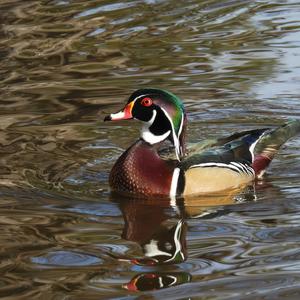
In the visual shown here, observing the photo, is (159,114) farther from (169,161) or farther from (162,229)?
(162,229)

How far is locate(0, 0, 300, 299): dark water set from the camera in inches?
256

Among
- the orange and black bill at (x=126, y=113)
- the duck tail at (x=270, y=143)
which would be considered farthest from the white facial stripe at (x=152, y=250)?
the duck tail at (x=270, y=143)

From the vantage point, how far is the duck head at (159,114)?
874 cm

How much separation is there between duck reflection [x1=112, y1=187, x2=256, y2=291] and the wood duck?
128mm

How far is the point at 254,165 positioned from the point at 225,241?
2076 mm

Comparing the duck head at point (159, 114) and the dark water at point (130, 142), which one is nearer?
the dark water at point (130, 142)

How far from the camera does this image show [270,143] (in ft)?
30.6

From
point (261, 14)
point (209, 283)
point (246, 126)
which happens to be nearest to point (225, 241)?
point (209, 283)

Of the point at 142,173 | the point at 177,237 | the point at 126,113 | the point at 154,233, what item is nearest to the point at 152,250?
the point at 177,237

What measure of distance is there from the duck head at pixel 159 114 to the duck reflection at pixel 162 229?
562 millimetres

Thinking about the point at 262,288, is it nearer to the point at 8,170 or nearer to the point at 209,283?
the point at 209,283

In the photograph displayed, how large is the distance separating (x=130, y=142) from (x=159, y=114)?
124 cm

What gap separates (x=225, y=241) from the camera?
7.12 m

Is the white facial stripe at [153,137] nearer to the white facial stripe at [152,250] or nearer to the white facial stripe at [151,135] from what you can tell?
the white facial stripe at [151,135]
